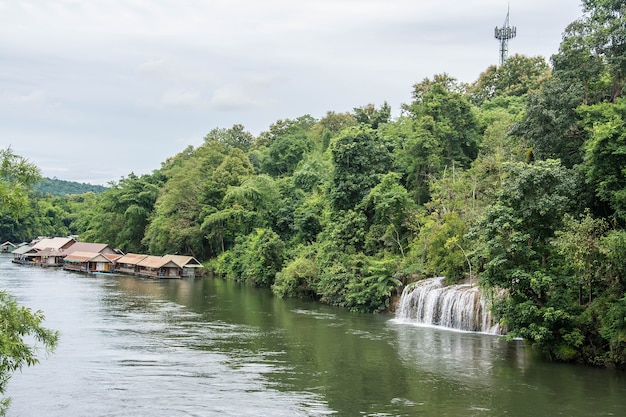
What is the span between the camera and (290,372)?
80.5 feet

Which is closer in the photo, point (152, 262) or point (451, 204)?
point (451, 204)

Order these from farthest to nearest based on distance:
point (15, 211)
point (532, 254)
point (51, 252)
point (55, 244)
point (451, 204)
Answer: point (55, 244), point (51, 252), point (451, 204), point (532, 254), point (15, 211)

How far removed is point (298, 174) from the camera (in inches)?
2514

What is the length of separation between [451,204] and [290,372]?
65.2 ft

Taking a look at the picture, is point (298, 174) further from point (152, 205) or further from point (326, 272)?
point (152, 205)

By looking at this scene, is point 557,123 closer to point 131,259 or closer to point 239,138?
point 131,259

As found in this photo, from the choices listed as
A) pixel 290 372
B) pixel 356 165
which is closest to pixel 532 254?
pixel 290 372

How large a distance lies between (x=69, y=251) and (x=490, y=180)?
57.8 metres

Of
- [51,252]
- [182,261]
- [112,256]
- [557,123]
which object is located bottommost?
[182,261]

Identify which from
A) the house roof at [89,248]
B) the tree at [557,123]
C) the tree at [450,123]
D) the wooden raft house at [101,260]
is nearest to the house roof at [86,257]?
the wooden raft house at [101,260]

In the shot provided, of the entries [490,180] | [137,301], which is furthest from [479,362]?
[137,301]

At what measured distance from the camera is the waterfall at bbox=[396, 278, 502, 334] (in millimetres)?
31641

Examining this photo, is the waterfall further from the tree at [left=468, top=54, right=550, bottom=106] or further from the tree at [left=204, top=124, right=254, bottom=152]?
the tree at [left=204, top=124, right=254, bottom=152]

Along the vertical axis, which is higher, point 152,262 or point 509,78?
point 509,78
